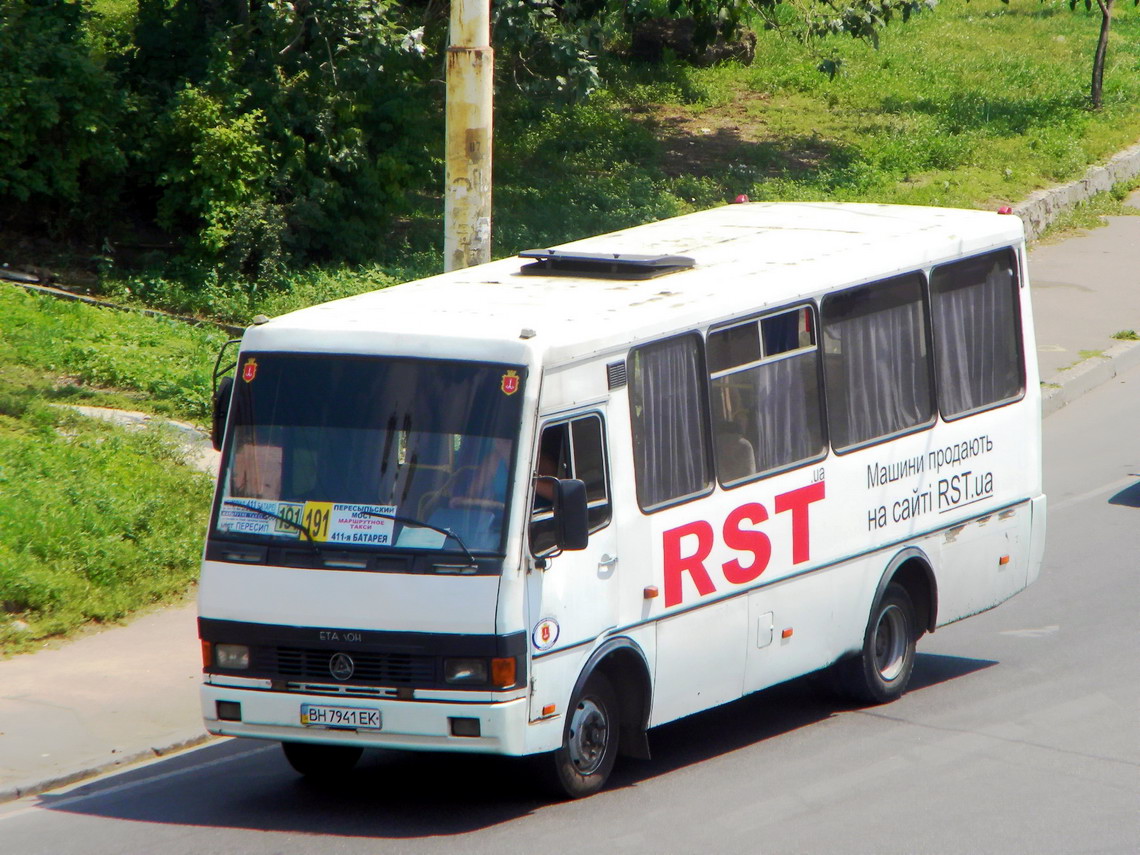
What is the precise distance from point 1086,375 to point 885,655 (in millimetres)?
9223

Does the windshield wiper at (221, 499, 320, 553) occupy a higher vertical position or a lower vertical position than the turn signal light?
higher

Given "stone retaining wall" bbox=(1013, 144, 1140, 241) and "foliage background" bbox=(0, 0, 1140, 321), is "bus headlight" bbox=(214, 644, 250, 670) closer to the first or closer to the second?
"foliage background" bbox=(0, 0, 1140, 321)

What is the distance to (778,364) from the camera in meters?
8.94

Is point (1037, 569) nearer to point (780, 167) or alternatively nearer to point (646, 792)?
point (646, 792)

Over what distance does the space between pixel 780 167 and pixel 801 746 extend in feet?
55.2

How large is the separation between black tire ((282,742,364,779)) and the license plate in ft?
2.73

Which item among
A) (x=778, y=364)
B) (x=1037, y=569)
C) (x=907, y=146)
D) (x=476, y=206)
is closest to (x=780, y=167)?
(x=907, y=146)

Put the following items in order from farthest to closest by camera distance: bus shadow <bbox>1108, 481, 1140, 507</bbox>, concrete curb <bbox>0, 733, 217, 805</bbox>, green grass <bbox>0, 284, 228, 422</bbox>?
green grass <bbox>0, 284, 228, 422</bbox> < bus shadow <bbox>1108, 481, 1140, 507</bbox> < concrete curb <bbox>0, 733, 217, 805</bbox>

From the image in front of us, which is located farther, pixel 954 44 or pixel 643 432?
pixel 954 44

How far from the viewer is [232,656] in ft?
24.9

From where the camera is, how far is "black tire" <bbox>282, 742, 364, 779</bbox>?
8.25 metres

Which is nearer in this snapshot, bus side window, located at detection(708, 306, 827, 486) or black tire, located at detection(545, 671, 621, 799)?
black tire, located at detection(545, 671, 621, 799)

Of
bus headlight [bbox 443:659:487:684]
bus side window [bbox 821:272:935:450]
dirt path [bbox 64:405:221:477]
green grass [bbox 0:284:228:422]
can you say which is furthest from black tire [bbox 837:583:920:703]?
green grass [bbox 0:284:228:422]

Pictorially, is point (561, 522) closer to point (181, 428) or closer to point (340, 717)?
point (340, 717)
